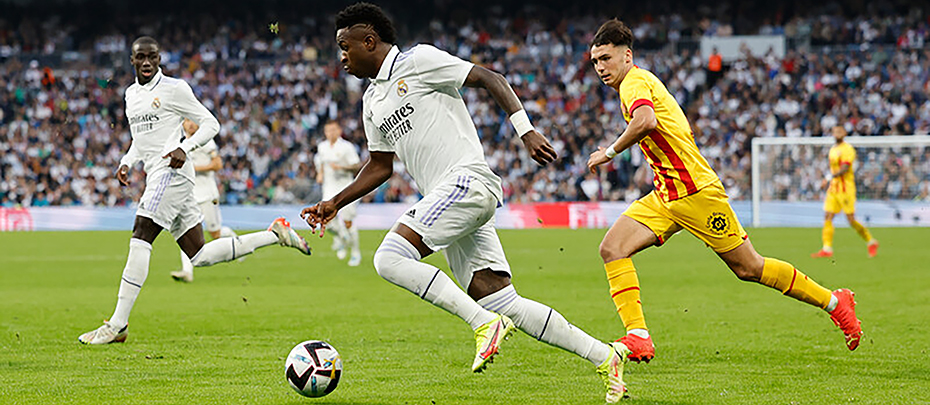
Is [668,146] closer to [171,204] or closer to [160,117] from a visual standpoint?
[171,204]

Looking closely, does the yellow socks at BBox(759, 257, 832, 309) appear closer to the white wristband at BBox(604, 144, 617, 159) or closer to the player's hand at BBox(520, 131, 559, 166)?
the white wristband at BBox(604, 144, 617, 159)

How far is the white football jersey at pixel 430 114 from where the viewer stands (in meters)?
5.51

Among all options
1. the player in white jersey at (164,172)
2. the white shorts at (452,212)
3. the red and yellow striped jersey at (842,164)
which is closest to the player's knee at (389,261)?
the white shorts at (452,212)

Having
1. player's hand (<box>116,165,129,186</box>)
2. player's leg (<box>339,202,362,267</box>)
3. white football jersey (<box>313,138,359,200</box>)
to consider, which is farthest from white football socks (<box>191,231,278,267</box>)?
white football jersey (<box>313,138,359,200</box>)

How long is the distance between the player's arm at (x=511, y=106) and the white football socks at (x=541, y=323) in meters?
0.77

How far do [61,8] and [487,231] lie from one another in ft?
126

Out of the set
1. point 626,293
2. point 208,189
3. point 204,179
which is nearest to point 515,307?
point 626,293

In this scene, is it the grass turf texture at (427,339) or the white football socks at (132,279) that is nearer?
the grass turf texture at (427,339)

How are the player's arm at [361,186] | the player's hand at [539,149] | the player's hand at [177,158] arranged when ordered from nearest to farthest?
the player's hand at [539,149] < the player's arm at [361,186] < the player's hand at [177,158]

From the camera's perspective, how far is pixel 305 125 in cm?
3462

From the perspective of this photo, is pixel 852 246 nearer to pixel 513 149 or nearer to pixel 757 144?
pixel 757 144

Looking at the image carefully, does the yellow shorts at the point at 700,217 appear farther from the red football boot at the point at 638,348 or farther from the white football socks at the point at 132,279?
the white football socks at the point at 132,279

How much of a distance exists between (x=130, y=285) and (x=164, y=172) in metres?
0.93

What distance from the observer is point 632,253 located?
22.3ft
